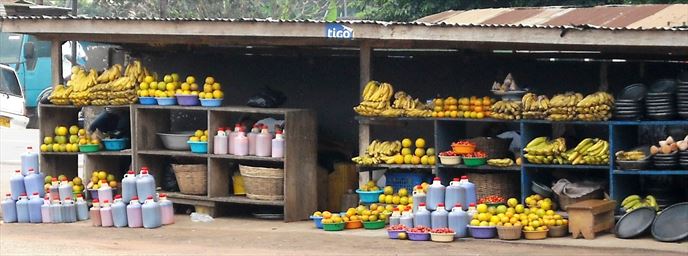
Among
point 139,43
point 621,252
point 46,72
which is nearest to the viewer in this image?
point 621,252

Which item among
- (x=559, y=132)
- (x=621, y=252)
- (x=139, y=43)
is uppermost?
(x=139, y=43)

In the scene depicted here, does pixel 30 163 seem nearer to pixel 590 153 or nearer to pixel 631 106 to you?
pixel 590 153

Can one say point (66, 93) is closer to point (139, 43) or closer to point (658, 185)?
point (139, 43)

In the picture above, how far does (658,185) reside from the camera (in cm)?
1555

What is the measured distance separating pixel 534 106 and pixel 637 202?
157cm

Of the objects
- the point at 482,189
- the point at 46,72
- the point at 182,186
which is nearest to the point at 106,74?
the point at 182,186

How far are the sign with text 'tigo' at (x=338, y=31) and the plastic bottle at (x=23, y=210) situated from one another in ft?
14.8

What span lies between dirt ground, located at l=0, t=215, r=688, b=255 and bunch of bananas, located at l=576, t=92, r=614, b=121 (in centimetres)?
134

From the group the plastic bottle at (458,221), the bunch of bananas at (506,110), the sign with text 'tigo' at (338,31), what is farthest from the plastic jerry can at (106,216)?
the bunch of bananas at (506,110)

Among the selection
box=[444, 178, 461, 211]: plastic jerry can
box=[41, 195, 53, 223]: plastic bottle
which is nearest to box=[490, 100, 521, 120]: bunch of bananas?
box=[444, 178, 461, 211]: plastic jerry can

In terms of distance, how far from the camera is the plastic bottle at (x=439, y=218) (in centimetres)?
1480

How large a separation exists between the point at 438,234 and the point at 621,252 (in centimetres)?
202

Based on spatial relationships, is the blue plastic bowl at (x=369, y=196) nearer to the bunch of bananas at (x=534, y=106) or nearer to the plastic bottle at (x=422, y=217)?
the plastic bottle at (x=422, y=217)

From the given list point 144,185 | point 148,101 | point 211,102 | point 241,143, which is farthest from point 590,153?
point 148,101
